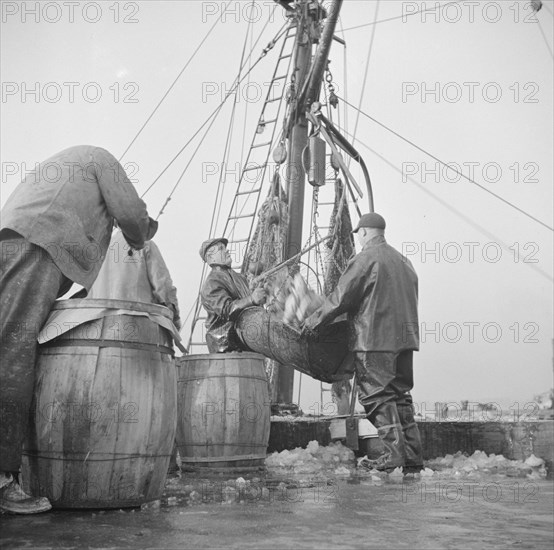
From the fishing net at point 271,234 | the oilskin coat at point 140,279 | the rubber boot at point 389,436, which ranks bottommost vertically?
the rubber boot at point 389,436

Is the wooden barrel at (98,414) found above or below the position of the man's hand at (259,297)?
below

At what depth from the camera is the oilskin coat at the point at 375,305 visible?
5.13 meters

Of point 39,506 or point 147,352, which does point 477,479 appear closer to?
point 147,352

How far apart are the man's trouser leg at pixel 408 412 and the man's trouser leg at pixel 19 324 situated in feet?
9.95

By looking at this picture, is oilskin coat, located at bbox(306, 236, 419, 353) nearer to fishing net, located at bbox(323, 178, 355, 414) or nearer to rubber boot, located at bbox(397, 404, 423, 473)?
rubber boot, located at bbox(397, 404, 423, 473)

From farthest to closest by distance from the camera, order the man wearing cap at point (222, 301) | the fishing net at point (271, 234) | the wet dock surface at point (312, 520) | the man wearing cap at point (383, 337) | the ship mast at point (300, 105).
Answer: the fishing net at point (271, 234) → the ship mast at point (300, 105) → the man wearing cap at point (222, 301) → the man wearing cap at point (383, 337) → the wet dock surface at point (312, 520)

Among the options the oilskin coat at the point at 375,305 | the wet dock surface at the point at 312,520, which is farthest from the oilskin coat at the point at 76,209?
the oilskin coat at the point at 375,305

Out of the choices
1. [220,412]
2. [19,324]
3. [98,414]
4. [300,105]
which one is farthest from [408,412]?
[300,105]

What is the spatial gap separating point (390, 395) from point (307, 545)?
3.12 meters

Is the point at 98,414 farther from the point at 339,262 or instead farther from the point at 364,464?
the point at 339,262

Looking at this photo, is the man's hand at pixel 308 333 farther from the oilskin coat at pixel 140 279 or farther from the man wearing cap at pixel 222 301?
the oilskin coat at pixel 140 279

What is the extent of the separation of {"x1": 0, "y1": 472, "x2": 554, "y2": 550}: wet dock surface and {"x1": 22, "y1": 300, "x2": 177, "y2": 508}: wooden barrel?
122mm

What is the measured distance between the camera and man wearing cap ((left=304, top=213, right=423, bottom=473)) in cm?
507

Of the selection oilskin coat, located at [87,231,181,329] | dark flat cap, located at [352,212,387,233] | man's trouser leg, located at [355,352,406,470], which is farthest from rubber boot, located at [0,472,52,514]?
dark flat cap, located at [352,212,387,233]
